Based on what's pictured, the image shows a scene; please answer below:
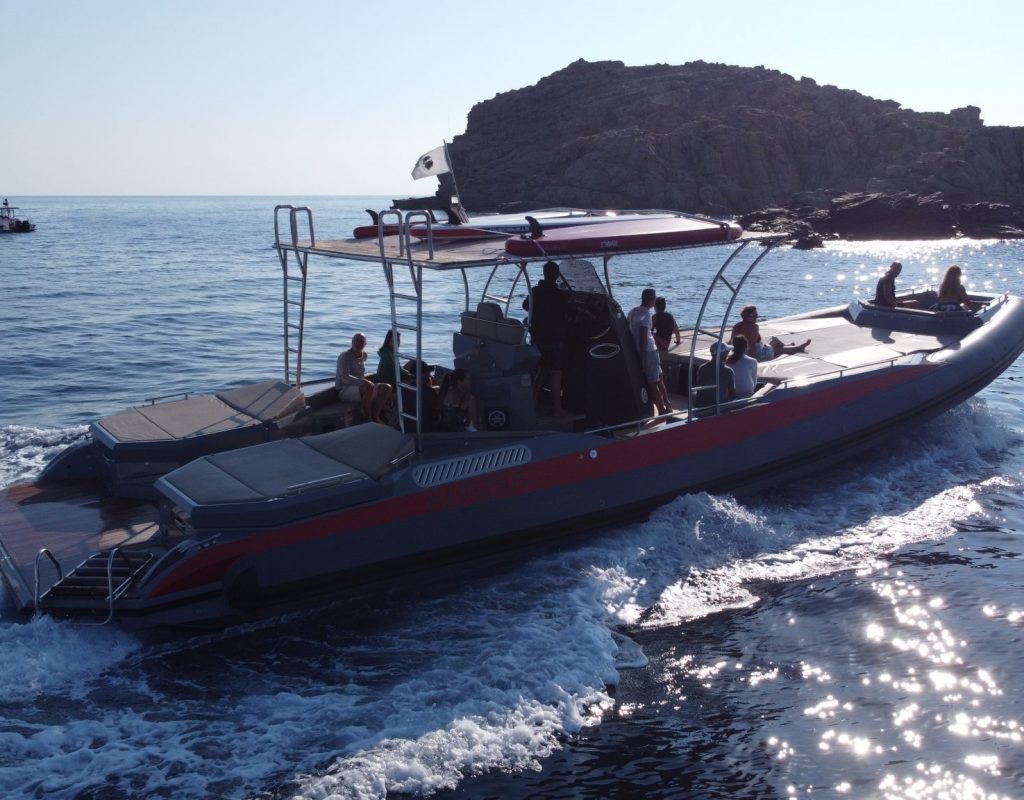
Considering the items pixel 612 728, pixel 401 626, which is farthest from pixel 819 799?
pixel 401 626

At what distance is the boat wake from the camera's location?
5812 mm

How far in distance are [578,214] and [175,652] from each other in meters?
6.62

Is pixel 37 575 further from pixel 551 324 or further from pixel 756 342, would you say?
pixel 756 342

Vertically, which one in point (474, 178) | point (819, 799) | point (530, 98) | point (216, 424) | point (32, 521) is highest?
point (530, 98)

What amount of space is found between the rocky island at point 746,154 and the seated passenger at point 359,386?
48.1 metres

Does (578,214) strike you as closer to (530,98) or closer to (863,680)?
(863,680)

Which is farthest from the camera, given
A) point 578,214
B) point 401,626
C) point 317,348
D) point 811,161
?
point 811,161

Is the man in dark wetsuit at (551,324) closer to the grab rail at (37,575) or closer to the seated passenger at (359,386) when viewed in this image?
the seated passenger at (359,386)

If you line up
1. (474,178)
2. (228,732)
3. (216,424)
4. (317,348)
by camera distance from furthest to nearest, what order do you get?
1. (474,178)
2. (317,348)
3. (216,424)
4. (228,732)

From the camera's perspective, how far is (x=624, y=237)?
8.80 meters

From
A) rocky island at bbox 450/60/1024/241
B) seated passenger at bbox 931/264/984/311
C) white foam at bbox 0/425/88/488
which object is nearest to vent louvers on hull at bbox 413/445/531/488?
white foam at bbox 0/425/88/488

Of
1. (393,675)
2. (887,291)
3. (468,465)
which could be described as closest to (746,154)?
(887,291)

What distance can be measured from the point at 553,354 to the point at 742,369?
230cm

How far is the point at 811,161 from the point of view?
8175cm
